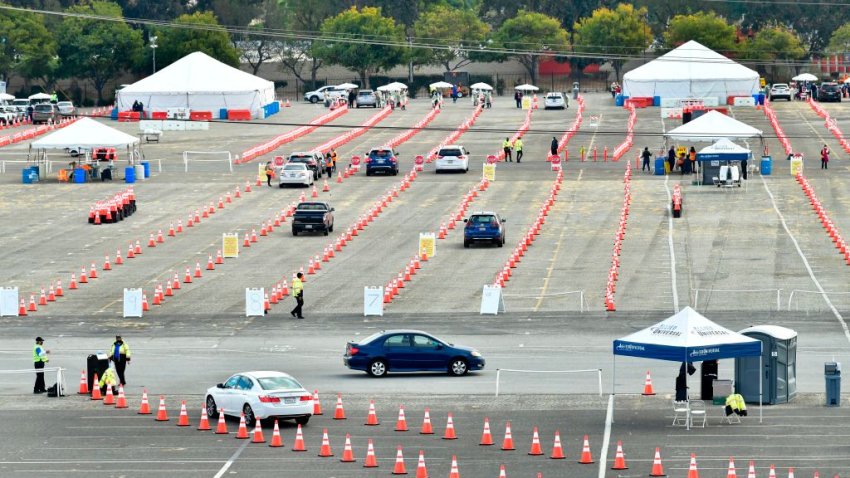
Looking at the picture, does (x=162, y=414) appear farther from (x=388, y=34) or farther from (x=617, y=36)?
(x=617, y=36)

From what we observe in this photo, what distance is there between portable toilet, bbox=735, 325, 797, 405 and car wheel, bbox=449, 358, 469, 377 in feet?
22.2

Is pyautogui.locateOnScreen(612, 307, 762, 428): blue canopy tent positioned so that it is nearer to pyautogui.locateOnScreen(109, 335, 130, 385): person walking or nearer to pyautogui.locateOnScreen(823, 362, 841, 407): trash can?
pyautogui.locateOnScreen(823, 362, 841, 407): trash can

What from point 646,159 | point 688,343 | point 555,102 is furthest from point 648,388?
point 555,102

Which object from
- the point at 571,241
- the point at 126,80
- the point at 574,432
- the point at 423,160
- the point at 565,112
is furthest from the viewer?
the point at 126,80

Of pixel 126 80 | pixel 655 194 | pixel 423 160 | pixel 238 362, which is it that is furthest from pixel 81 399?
pixel 126 80

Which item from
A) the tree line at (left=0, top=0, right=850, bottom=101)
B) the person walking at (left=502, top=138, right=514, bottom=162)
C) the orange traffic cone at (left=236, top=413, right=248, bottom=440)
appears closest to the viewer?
the orange traffic cone at (left=236, top=413, right=248, bottom=440)

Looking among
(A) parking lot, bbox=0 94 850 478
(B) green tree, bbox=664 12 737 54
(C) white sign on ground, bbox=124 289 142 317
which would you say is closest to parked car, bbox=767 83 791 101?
(B) green tree, bbox=664 12 737 54

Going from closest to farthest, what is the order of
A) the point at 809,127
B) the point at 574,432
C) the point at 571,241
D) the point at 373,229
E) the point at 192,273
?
the point at 574,432 < the point at 192,273 < the point at 571,241 < the point at 373,229 < the point at 809,127

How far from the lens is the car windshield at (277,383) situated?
34.2 metres

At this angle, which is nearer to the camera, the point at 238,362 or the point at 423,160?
the point at 238,362

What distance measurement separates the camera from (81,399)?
38.5 metres

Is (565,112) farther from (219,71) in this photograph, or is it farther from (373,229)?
(373,229)

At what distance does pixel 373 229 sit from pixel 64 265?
13.2 m

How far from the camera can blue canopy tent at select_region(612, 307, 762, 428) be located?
34.8 m
